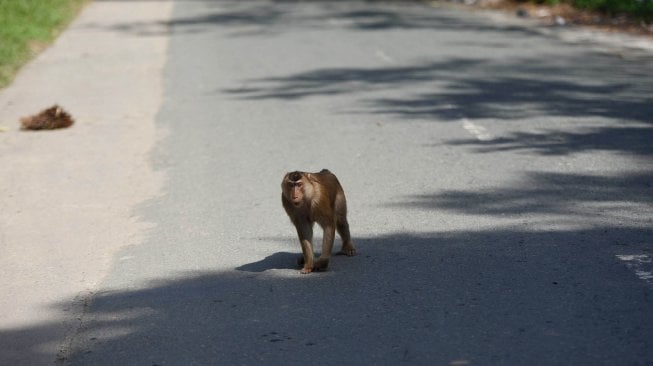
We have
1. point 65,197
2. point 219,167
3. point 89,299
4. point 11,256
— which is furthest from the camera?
point 219,167

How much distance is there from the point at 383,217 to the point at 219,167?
7.75 ft

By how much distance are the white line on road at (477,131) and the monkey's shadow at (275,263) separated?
424 centimetres

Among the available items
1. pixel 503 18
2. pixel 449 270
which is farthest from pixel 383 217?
pixel 503 18

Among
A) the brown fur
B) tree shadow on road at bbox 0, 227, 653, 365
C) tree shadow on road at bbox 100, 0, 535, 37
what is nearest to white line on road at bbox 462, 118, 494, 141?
tree shadow on road at bbox 0, 227, 653, 365

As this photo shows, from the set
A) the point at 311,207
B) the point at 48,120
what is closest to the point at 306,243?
the point at 311,207

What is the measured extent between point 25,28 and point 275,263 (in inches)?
583

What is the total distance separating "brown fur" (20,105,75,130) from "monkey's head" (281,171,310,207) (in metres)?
6.35

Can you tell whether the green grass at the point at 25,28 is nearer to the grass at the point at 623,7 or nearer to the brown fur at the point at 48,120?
the brown fur at the point at 48,120

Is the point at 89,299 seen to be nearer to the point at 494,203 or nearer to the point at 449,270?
the point at 449,270

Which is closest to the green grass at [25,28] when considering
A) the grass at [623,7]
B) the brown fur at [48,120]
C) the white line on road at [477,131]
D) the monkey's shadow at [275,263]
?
the brown fur at [48,120]

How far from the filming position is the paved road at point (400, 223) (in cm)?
535

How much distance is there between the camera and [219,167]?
9812 mm

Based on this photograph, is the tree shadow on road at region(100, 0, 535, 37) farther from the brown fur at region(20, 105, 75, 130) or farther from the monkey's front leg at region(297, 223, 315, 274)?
the monkey's front leg at region(297, 223, 315, 274)

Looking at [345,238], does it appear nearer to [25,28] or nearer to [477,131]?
[477,131]
